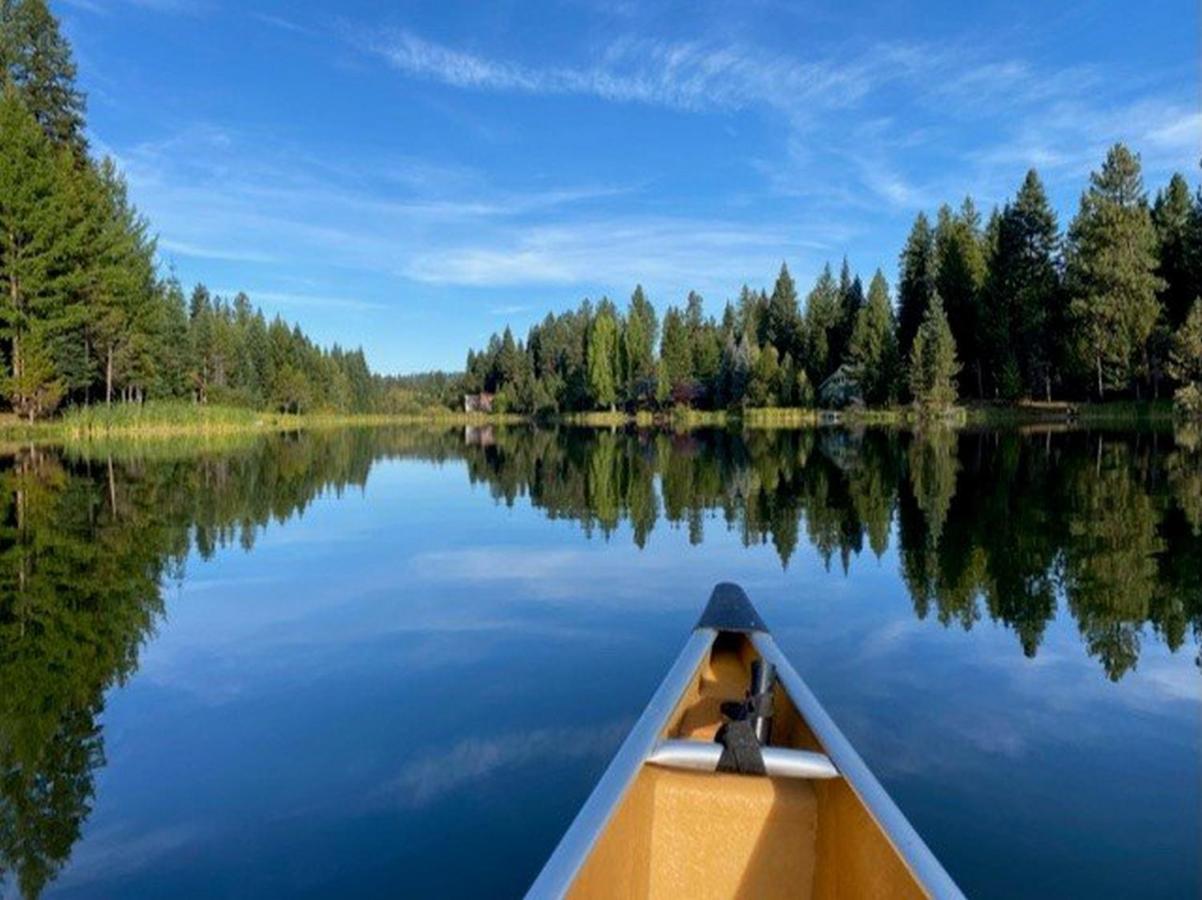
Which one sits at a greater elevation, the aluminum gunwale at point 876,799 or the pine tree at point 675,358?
the pine tree at point 675,358

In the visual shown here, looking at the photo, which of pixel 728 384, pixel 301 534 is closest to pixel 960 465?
pixel 301 534

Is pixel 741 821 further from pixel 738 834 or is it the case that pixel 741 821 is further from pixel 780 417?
pixel 780 417

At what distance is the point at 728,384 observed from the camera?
254 ft

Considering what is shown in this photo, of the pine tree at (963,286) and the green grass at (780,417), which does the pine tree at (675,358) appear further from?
the pine tree at (963,286)

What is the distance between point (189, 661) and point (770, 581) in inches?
234

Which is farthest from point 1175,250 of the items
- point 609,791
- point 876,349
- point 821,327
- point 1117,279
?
point 609,791

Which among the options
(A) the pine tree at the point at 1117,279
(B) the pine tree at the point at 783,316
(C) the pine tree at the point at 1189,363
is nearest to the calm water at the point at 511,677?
(C) the pine tree at the point at 1189,363

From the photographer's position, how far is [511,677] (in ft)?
20.0

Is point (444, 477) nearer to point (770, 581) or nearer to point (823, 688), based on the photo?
point (770, 581)

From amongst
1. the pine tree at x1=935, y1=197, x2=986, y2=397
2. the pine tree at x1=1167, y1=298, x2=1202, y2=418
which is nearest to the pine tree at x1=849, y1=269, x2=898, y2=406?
the pine tree at x1=935, y1=197, x2=986, y2=397

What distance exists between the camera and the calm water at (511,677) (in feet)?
12.0

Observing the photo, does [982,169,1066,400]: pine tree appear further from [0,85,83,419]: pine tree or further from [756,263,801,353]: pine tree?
[0,85,83,419]: pine tree

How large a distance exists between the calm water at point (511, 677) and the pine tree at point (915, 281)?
174 ft

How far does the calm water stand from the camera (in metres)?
3.67
